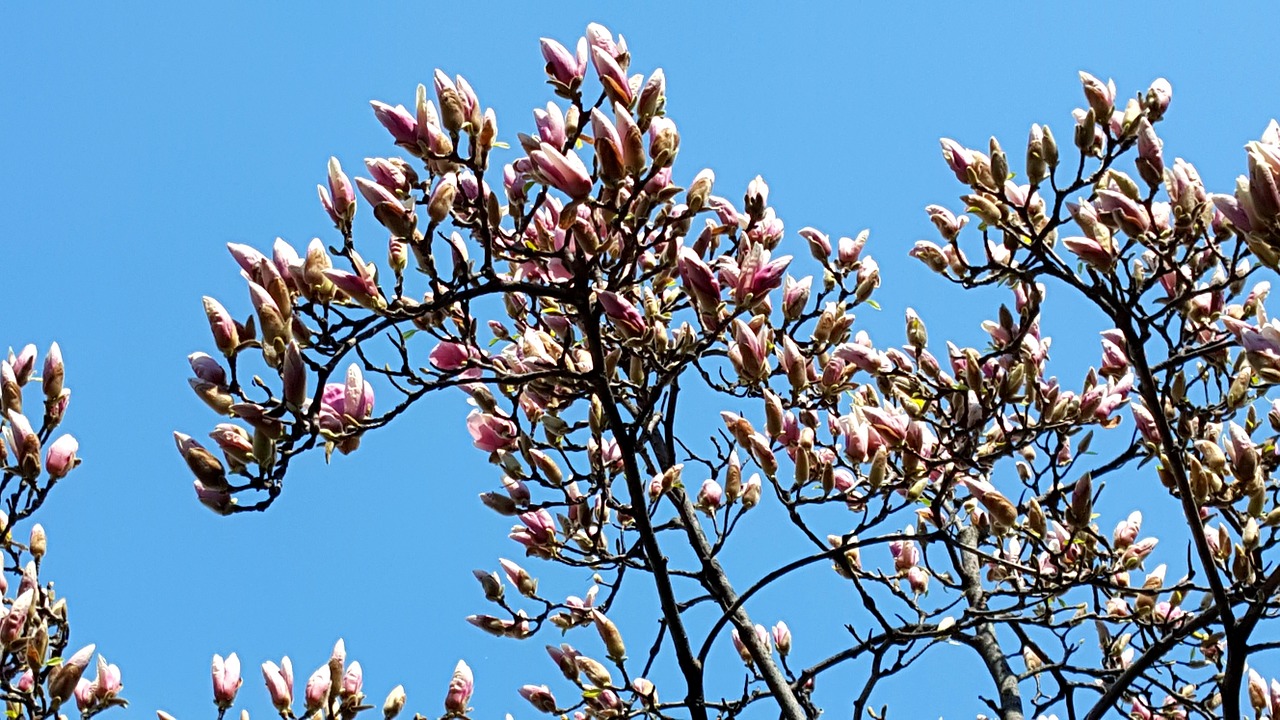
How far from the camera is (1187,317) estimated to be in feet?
11.1

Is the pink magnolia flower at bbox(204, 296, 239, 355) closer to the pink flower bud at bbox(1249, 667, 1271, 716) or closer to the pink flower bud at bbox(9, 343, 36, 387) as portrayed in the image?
the pink flower bud at bbox(9, 343, 36, 387)

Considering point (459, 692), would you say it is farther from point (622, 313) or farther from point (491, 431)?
point (622, 313)

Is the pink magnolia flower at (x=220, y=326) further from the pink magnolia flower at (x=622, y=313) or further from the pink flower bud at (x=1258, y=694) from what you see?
the pink flower bud at (x=1258, y=694)

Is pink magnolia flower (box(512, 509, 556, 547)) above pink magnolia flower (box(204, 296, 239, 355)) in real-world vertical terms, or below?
above

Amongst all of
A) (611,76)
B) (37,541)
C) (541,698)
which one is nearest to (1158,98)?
(611,76)

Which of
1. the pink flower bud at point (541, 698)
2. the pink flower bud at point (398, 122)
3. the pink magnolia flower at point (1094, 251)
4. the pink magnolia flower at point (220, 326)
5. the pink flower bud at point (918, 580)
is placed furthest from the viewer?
the pink flower bud at point (918, 580)

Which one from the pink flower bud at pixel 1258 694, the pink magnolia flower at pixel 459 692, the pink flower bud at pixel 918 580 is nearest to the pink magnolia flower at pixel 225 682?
the pink magnolia flower at pixel 459 692

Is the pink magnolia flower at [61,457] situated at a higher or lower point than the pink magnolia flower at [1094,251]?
lower

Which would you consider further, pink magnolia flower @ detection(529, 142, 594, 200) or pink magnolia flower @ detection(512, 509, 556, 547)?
pink magnolia flower @ detection(512, 509, 556, 547)

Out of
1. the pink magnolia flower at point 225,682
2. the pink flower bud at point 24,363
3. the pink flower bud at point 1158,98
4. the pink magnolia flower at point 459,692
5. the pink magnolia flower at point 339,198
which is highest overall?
the pink flower bud at point 1158,98

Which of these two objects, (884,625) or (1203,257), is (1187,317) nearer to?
(1203,257)

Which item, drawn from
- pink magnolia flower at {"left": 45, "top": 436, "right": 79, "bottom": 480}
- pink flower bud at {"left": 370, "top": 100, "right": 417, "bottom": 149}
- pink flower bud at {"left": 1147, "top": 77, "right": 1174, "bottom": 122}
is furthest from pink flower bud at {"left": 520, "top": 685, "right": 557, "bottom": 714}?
pink flower bud at {"left": 1147, "top": 77, "right": 1174, "bottom": 122}

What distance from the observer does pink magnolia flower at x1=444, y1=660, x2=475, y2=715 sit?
3.61 metres

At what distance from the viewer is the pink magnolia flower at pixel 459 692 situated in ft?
11.8
